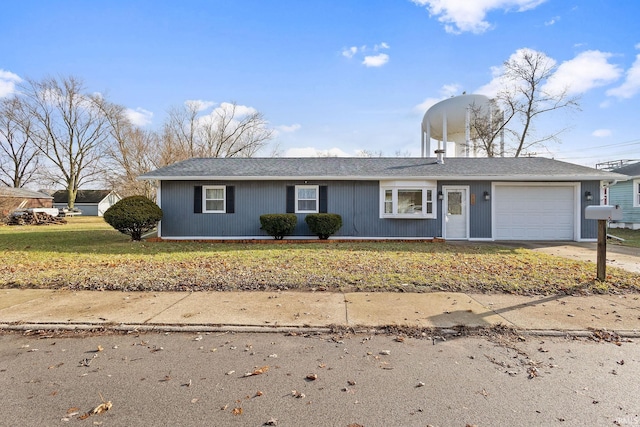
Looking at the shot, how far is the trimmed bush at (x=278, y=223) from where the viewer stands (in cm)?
1204

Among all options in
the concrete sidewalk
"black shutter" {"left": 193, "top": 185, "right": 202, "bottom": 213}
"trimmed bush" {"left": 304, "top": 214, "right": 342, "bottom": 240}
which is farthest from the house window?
the concrete sidewalk

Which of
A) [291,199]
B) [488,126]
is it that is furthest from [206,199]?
[488,126]

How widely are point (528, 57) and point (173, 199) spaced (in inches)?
980

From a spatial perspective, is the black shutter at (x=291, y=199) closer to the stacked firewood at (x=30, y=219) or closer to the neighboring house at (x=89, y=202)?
the stacked firewood at (x=30, y=219)

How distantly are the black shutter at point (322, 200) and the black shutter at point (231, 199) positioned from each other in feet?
10.9

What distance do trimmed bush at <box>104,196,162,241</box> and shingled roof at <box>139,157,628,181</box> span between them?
110 cm

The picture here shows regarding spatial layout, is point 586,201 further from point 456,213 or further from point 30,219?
point 30,219

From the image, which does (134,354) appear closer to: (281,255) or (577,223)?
(281,255)

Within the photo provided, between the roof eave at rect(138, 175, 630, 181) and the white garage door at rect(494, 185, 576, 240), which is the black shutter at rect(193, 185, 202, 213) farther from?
the white garage door at rect(494, 185, 576, 240)

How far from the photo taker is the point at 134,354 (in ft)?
10.9

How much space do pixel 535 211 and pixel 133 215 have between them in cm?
1497

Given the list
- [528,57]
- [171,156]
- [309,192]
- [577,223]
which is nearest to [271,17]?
[309,192]

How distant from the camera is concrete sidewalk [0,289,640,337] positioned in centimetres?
408

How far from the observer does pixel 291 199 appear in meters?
12.8
